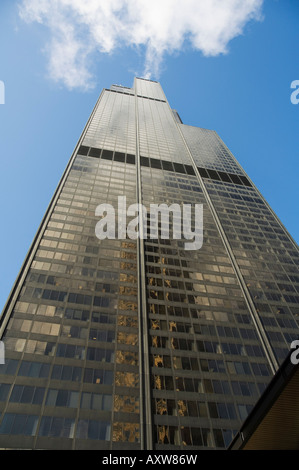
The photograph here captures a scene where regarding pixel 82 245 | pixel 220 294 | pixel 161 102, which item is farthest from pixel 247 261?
pixel 161 102

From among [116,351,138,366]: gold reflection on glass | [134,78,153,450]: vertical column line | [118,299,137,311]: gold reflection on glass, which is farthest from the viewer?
[118,299,137,311]: gold reflection on glass

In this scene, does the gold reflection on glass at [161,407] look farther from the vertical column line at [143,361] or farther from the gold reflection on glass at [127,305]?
the gold reflection on glass at [127,305]

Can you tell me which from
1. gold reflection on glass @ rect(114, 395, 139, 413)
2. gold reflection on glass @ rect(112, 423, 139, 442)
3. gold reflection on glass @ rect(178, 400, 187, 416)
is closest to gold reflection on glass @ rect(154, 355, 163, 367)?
gold reflection on glass @ rect(178, 400, 187, 416)

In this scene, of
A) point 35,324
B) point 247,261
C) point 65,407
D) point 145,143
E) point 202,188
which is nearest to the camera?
point 65,407

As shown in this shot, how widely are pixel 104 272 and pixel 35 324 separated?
1688 cm

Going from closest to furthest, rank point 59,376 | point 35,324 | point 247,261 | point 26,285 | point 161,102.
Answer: point 59,376 → point 35,324 → point 26,285 → point 247,261 → point 161,102

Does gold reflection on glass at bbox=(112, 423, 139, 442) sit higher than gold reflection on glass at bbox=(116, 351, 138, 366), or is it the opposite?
gold reflection on glass at bbox=(116, 351, 138, 366)

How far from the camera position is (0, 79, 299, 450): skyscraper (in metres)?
40.3

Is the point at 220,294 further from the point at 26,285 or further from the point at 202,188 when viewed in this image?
the point at 202,188

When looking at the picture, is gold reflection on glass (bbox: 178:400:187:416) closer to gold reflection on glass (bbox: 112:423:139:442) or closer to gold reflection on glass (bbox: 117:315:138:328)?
gold reflection on glass (bbox: 112:423:139:442)

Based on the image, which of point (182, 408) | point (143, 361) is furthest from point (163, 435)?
point (143, 361)

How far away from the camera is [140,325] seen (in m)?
52.9

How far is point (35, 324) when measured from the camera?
48656 mm

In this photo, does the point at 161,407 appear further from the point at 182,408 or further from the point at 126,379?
the point at 126,379
